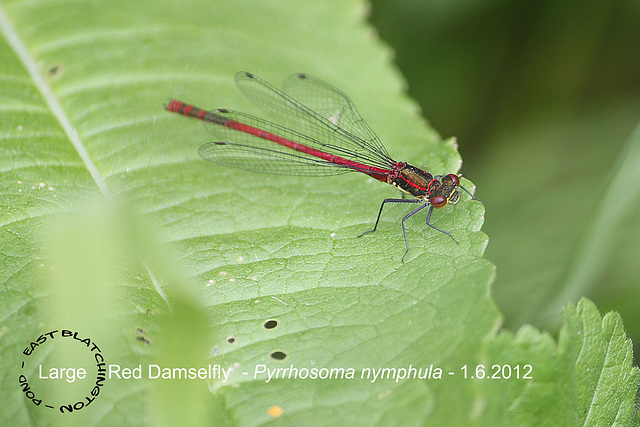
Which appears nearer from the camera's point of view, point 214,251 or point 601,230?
point 214,251

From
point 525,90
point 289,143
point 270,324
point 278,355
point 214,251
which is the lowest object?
point 278,355

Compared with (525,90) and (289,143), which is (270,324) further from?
(525,90)

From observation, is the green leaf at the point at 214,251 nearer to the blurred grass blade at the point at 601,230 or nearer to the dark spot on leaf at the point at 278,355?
the dark spot on leaf at the point at 278,355

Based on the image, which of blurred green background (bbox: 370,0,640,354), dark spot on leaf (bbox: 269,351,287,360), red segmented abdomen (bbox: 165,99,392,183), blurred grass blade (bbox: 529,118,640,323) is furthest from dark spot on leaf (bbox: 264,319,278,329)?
blurred green background (bbox: 370,0,640,354)

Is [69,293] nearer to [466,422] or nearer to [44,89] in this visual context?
[44,89]

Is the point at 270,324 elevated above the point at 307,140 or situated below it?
below

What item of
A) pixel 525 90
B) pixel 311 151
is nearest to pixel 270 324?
pixel 311 151

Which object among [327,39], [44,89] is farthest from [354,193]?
[44,89]
